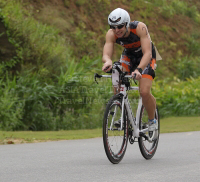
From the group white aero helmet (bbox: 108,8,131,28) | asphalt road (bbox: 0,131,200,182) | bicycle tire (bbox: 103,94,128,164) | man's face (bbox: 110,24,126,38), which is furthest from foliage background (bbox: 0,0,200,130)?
white aero helmet (bbox: 108,8,131,28)

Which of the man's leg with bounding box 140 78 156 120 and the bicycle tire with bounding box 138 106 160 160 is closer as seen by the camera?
the man's leg with bounding box 140 78 156 120

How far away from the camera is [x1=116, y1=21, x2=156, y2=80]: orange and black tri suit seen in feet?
22.2

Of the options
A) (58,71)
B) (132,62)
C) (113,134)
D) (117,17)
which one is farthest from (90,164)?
(58,71)

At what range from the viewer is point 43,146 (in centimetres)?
842

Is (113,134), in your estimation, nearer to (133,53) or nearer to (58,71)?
(133,53)

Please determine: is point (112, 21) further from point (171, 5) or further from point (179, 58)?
point (171, 5)

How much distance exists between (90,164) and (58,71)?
29.8 ft

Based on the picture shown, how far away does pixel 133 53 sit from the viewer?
278 inches

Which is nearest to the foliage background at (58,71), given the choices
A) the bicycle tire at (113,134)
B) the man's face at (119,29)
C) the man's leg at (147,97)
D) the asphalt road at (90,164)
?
the asphalt road at (90,164)

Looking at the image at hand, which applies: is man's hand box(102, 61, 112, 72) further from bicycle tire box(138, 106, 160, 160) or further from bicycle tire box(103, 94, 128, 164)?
bicycle tire box(138, 106, 160, 160)

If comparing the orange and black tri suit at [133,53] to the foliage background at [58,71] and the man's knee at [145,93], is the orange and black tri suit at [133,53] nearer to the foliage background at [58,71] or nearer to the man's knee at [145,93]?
the man's knee at [145,93]

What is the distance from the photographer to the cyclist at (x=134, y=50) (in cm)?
643

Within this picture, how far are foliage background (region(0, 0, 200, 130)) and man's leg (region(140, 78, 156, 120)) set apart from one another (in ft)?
19.1

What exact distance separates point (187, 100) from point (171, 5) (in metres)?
11.8
